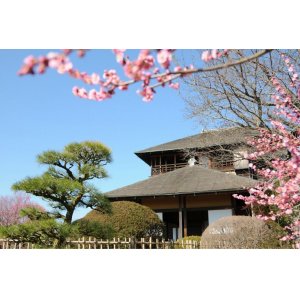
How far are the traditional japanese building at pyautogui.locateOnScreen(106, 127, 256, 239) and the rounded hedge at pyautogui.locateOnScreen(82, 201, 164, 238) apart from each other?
97 centimetres

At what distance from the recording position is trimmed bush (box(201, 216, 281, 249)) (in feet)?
14.3

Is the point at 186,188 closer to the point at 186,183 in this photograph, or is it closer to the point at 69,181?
the point at 186,183

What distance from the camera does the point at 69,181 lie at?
4.02 meters

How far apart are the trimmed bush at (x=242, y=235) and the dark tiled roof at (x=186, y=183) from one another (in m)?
1.37

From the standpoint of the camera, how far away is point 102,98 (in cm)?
130

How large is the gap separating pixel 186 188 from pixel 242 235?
2.13 meters

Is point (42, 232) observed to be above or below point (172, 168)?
below

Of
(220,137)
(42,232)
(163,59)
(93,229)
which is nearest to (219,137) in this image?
(220,137)

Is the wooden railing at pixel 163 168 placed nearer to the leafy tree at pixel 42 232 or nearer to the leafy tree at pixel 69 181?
the leafy tree at pixel 69 181

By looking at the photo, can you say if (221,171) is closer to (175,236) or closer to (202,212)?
(202,212)

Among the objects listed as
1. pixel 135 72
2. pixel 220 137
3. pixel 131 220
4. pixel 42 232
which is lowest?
pixel 42 232

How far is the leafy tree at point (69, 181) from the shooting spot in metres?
4.00

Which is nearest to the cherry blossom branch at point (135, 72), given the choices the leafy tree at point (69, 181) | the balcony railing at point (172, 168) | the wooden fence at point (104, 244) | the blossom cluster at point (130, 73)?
the blossom cluster at point (130, 73)
